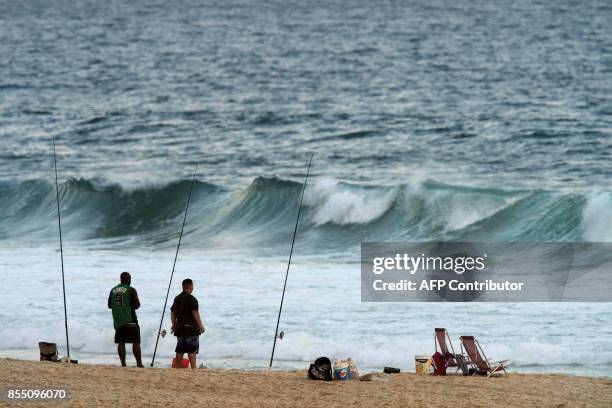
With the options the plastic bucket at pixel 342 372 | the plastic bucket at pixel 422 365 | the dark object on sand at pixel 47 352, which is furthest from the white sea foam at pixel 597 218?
the dark object on sand at pixel 47 352

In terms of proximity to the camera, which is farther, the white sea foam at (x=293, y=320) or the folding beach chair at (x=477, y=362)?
the white sea foam at (x=293, y=320)

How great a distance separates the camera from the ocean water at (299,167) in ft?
46.6

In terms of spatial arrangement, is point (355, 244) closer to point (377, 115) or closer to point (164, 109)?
point (377, 115)

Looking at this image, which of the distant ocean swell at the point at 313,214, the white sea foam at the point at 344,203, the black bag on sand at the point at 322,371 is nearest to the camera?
the black bag on sand at the point at 322,371

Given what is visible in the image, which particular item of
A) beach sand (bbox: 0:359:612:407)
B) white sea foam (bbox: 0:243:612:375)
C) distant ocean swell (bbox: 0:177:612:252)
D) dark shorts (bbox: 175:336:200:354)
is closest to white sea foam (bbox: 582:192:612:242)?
distant ocean swell (bbox: 0:177:612:252)

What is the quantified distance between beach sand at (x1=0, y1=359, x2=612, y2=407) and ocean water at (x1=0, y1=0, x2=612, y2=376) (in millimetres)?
1812

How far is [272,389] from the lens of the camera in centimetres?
998

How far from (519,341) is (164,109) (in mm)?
24816

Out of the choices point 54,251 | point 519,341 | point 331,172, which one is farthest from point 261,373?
point 331,172

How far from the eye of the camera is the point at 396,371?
11180 mm

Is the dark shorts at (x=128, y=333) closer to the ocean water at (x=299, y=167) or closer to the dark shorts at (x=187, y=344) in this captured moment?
the dark shorts at (x=187, y=344)

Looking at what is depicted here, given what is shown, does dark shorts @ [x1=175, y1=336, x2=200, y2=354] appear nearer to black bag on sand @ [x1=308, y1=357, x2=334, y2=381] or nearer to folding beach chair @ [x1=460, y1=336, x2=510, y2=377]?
black bag on sand @ [x1=308, y1=357, x2=334, y2=381]

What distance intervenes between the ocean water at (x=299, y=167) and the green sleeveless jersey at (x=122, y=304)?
2112 millimetres

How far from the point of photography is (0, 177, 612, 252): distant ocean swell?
70.8 ft
